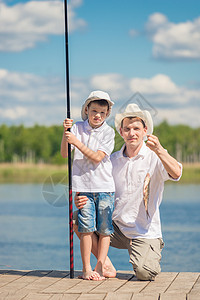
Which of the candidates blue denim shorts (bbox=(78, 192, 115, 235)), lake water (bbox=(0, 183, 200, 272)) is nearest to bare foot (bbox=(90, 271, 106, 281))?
blue denim shorts (bbox=(78, 192, 115, 235))

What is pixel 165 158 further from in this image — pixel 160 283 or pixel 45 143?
pixel 45 143

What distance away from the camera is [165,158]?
4.12 meters

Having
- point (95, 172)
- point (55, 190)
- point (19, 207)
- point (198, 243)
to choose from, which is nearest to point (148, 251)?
point (95, 172)

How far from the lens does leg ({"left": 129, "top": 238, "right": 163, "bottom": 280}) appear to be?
422 centimetres

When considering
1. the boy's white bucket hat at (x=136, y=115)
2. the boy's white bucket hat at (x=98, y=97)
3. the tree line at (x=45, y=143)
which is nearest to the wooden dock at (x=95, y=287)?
the boy's white bucket hat at (x=136, y=115)

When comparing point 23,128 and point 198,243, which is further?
point 23,128

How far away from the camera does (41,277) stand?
14.4 feet

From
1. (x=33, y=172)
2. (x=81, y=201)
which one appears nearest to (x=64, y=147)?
(x=81, y=201)

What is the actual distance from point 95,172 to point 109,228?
1.49 ft

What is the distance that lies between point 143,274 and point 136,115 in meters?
1.25

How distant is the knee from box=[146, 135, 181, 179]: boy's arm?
747 millimetres

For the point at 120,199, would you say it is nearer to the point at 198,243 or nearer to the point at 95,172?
the point at 95,172

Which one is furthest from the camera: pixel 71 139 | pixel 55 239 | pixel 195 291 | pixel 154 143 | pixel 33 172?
pixel 33 172

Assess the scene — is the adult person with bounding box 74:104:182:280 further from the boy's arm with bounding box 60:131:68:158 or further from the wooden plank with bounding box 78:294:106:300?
the wooden plank with bounding box 78:294:106:300
